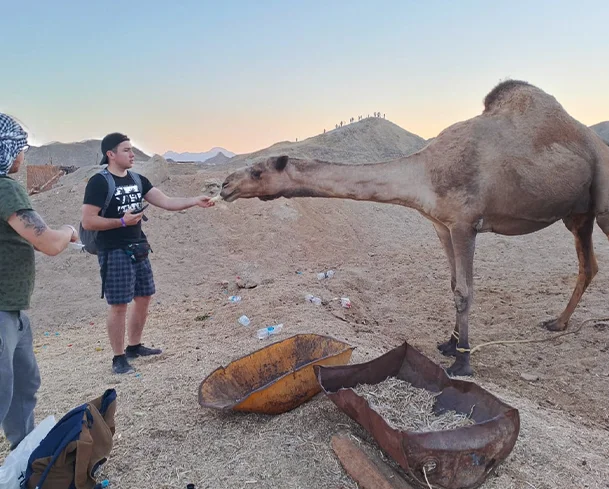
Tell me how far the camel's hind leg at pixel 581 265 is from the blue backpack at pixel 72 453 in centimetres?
519

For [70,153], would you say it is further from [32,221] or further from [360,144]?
[32,221]

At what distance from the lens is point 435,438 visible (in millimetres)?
2494

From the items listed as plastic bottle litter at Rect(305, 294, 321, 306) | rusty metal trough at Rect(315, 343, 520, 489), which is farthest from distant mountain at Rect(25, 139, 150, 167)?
rusty metal trough at Rect(315, 343, 520, 489)

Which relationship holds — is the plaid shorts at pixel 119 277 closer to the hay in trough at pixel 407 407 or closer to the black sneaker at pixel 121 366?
the black sneaker at pixel 121 366

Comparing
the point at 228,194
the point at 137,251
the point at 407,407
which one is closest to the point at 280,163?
the point at 228,194

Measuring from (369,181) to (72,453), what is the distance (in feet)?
11.2

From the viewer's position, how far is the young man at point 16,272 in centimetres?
255

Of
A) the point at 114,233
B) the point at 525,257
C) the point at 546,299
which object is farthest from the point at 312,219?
the point at 114,233

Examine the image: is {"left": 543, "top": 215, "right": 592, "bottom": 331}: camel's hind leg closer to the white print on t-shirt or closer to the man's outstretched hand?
the man's outstretched hand

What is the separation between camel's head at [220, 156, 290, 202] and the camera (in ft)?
15.0

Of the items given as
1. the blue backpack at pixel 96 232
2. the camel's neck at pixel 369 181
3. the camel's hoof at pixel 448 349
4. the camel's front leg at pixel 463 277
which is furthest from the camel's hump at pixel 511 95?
the blue backpack at pixel 96 232

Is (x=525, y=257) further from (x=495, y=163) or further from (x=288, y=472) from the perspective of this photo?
(x=288, y=472)

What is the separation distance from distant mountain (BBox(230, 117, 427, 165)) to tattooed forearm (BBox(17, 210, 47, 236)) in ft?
53.2

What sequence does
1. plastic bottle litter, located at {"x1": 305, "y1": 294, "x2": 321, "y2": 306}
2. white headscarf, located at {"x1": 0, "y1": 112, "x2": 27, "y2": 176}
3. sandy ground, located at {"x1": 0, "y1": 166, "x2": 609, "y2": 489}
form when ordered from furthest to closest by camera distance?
plastic bottle litter, located at {"x1": 305, "y1": 294, "x2": 321, "y2": 306}
sandy ground, located at {"x1": 0, "y1": 166, "x2": 609, "y2": 489}
white headscarf, located at {"x1": 0, "y1": 112, "x2": 27, "y2": 176}
